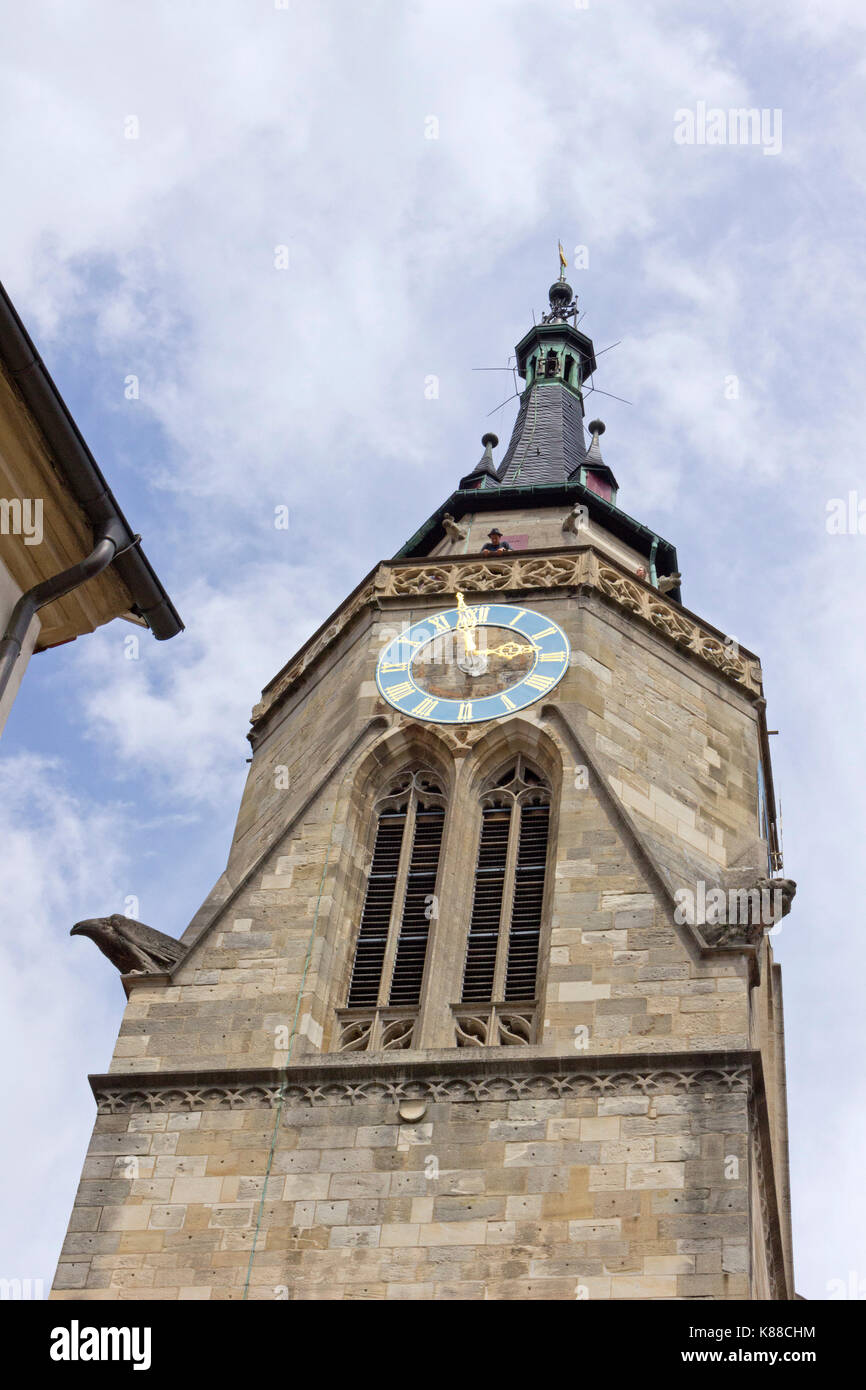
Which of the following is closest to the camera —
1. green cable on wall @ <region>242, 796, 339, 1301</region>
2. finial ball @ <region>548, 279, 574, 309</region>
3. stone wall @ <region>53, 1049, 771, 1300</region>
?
stone wall @ <region>53, 1049, 771, 1300</region>

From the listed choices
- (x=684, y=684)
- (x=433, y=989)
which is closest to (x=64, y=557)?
(x=433, y=989)

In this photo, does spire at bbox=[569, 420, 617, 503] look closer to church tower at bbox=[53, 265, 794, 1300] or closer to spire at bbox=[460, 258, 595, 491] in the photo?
spire at bbox=[460, 258, 595, 491]

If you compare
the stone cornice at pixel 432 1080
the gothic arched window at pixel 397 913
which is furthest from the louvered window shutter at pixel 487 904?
the stone cornice at pixel 432 1080

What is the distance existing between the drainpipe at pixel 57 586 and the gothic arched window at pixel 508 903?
9044 mm

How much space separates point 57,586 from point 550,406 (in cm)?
2371

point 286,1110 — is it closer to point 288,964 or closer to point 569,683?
point 288,964

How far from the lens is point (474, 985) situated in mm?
21656

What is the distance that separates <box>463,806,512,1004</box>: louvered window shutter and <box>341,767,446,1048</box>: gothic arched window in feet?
1.35

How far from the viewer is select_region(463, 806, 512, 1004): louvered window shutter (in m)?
21.7

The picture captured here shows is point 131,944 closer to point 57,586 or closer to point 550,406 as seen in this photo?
point 57,586

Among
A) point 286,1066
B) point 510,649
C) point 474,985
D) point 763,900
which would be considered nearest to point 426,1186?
point 286,1066

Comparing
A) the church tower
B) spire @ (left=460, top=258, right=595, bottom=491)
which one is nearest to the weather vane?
spire @ (left=460, top=258, right=595, bottom=491)

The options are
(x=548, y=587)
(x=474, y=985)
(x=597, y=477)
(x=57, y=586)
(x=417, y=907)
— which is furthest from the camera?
(x=597, y=477)

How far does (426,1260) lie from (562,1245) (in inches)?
41.1
